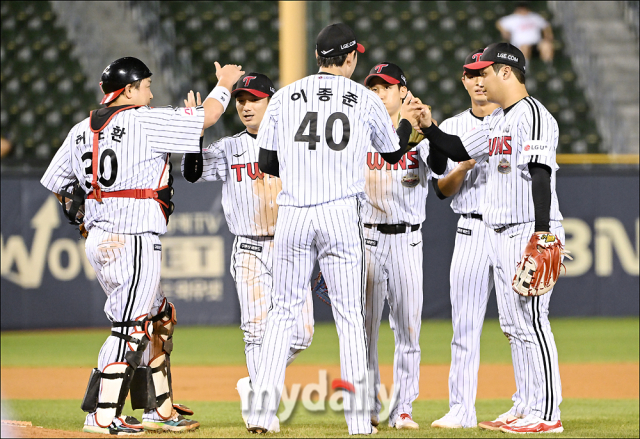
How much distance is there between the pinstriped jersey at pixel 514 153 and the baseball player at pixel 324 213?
65cm

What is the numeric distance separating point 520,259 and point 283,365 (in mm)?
1260

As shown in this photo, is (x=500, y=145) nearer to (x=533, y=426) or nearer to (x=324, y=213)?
(x=324, y=213)

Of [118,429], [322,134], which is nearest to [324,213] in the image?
[322,134]

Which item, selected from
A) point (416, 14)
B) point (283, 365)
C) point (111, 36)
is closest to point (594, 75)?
point (416, 14)

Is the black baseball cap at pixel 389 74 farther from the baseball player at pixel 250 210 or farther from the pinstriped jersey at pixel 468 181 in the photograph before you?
the baseball player at pixel 250 210

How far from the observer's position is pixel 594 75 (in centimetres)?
1323

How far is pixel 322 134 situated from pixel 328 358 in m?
4.56

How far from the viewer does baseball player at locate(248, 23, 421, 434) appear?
3852 mm

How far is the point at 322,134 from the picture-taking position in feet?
12.7

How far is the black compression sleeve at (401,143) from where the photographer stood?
405 centimetres

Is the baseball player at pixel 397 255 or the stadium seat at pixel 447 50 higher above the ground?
the stadium seat at pixel 447 50

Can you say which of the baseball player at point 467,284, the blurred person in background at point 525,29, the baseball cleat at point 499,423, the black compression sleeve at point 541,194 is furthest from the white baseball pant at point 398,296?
the blurred person in background at point 525,29

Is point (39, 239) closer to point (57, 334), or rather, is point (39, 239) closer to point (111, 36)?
point (57, 334)

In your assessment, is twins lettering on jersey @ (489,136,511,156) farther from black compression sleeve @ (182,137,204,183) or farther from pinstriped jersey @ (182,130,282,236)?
black compression sleeve @ (182,137,204,183)
